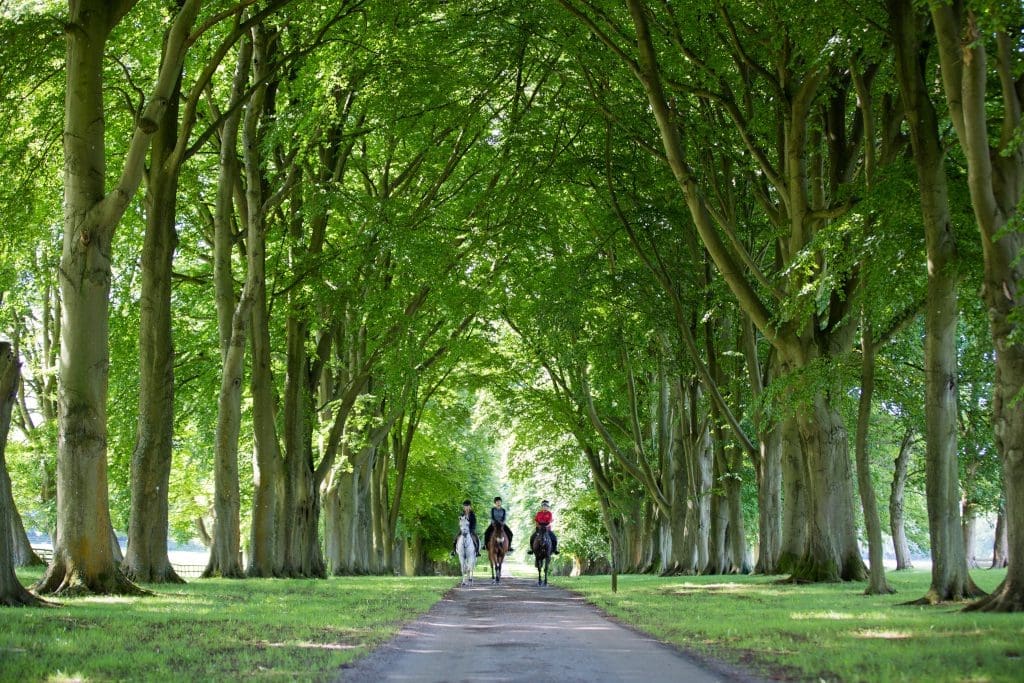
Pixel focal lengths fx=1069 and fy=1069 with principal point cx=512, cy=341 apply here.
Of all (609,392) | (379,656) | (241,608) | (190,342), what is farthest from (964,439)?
(379,656)

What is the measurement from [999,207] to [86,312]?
37.7 ft

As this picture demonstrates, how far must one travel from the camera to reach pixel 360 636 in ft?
34.3

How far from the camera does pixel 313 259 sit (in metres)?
25.1

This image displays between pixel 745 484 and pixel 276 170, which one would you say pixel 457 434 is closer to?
pixel 745 484

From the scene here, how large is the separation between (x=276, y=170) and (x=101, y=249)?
12.6 meters

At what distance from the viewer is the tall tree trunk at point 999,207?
37.2 feet

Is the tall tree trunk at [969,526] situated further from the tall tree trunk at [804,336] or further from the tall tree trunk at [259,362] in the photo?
the tall tree trunk at [259,362]

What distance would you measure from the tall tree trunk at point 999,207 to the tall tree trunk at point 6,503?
1018 cm

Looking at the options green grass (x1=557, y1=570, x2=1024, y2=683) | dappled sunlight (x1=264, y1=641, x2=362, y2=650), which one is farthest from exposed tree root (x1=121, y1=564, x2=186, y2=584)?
dappled sunlight (x1=264, y1=641, x2=362, y2=650)

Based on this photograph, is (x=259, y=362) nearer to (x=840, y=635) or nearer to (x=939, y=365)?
(x=939, y=365)

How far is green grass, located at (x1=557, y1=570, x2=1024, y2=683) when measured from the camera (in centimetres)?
745

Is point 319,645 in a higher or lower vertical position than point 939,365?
lower

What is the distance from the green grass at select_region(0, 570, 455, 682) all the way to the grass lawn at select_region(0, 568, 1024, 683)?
0.05ft

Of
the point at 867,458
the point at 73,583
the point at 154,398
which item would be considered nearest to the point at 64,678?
the point at 73,583
